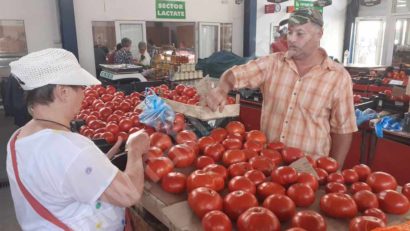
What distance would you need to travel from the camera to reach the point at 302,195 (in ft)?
4.42

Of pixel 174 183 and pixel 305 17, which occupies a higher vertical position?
pixel 305 17

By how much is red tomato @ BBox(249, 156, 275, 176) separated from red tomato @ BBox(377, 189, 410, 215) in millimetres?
501

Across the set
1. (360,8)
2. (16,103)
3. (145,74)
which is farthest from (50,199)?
(360,8)

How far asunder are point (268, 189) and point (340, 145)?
3.92 feet

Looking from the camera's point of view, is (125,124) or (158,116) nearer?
(158,116)

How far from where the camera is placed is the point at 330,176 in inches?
62.5

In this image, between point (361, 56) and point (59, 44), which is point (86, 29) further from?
point (361, 56)

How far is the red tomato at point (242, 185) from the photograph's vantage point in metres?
1.40

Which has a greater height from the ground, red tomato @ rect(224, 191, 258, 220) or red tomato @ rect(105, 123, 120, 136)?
red tomato @ rect(224, 191, 258, 220)

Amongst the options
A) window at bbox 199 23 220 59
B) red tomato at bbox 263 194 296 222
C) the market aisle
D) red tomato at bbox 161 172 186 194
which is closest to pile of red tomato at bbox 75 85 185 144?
red tomato at bbox 161 172 186 194

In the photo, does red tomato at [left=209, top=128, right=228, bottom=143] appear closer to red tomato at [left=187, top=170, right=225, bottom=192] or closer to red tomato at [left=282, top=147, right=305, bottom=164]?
red tomato at [left=282, top=147, right=305, bottom=164]

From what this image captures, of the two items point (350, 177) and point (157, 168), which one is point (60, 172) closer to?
point (157, 168)

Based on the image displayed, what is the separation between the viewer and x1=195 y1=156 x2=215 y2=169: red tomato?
1.71 metres

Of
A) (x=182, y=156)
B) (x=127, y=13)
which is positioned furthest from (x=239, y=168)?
(x=127, y=13)
